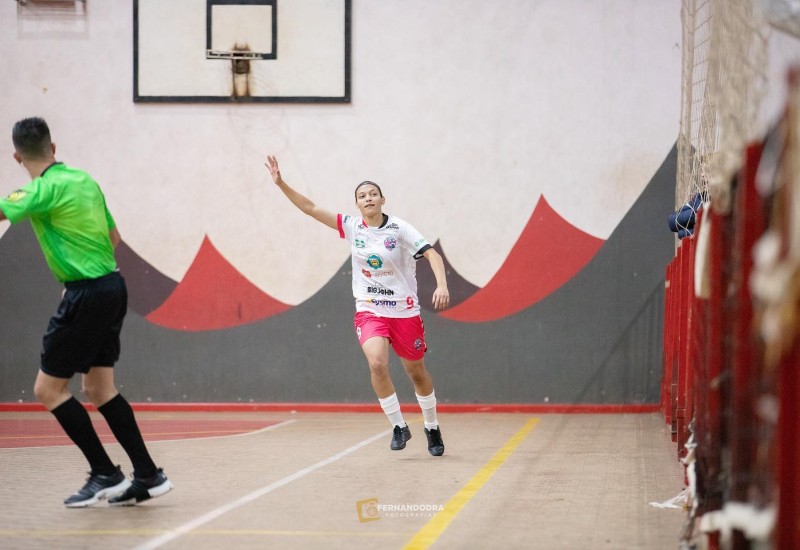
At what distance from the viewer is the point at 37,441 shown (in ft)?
30.5

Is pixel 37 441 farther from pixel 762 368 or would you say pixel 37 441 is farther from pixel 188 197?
pixel 762 368

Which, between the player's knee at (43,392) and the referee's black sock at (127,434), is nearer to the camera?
the player's knee at (43,392)

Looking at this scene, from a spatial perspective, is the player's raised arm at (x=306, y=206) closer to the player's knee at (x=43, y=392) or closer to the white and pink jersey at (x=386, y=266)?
the white and pink jersey at (x=386, y=266)

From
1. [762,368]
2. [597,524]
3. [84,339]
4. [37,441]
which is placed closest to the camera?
[762,368]

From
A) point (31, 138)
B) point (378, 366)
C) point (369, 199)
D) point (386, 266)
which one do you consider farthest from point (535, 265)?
point (31, 138)

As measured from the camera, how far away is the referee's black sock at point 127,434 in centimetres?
572

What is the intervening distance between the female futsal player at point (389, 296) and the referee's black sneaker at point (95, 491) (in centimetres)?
262

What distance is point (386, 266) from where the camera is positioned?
8266 mm

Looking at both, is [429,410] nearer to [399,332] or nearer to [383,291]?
[399,332]

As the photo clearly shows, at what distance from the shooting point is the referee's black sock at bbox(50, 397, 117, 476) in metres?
5.62

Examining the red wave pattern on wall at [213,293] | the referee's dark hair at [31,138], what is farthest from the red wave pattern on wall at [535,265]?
the referee's dark hair at [31,138]

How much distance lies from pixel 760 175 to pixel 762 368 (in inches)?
22.6

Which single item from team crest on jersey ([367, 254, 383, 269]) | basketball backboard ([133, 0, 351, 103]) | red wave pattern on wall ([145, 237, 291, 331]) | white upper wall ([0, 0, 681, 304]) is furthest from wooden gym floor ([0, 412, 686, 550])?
basketball backboard ([133, 0, 351, 103])

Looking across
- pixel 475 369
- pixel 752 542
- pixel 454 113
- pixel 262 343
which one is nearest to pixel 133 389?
pixel 262 343
